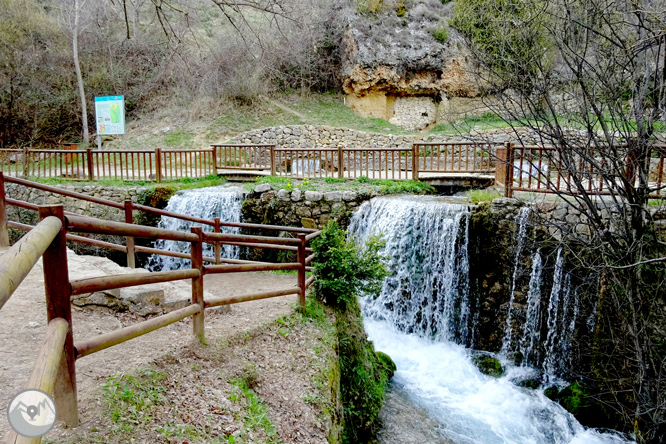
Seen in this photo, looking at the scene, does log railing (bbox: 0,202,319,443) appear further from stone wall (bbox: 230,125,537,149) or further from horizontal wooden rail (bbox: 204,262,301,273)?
stone wall (bbox: 230,125,537,149)

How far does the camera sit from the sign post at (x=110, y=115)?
51.5ft

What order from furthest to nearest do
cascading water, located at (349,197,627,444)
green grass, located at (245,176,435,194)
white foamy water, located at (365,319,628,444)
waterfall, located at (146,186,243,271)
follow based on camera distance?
waterfall, located at (146,186,243,271)
green grass, located at (245,176,435,194)
cascading water, located at (349,197,627,444)
white foamy water, located at (365,319,628,444)

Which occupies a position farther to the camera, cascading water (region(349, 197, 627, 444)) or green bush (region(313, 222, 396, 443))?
cascading water (region(349, 197, 627, 444))

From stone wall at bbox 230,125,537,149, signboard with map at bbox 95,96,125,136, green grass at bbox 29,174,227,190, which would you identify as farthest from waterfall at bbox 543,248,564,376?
signboard with map at bbox 95,96,125,136

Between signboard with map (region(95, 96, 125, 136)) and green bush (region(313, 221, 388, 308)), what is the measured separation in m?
13.1

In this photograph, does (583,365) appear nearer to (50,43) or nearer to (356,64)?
(356,64)

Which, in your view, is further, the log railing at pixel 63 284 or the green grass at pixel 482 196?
the green grass at pixel 482 196

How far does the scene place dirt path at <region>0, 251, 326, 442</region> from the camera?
2531 millimetres

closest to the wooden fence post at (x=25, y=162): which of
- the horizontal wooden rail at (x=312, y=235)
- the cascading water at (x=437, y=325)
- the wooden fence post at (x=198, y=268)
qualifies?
the cascading water at (x=437, y=325)

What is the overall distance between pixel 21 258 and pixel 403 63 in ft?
76.0

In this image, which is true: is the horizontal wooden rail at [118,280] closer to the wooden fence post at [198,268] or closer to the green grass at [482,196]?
the wooden fence post at [198,268]

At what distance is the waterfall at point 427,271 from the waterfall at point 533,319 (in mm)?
1034

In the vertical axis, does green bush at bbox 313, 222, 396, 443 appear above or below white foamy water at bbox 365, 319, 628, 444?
above

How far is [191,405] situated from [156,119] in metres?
20.6
